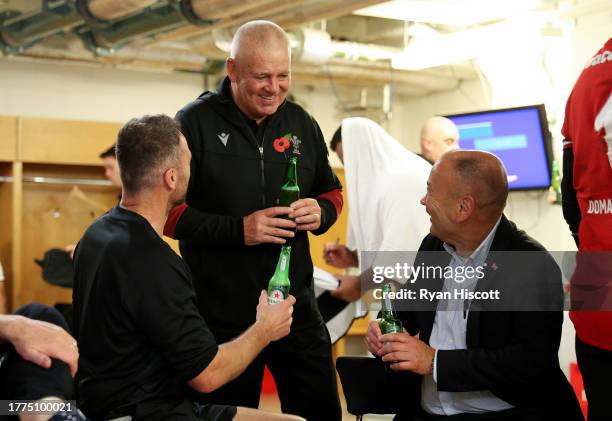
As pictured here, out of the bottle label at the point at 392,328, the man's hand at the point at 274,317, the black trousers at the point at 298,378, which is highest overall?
the man's hand at the point at 274,317

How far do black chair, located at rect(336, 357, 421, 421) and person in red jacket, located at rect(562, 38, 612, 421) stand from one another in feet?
1.69

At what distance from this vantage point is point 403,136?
904 centimetres

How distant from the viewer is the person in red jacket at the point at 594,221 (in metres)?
2.22

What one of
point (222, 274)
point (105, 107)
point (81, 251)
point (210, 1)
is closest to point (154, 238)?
point (81, 251)

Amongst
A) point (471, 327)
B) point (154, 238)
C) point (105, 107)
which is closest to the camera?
point (154, 238)

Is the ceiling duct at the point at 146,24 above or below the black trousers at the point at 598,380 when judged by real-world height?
above

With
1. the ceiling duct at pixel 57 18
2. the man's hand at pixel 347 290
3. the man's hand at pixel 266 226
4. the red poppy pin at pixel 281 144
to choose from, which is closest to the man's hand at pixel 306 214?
the man's hand at pixel 266 226

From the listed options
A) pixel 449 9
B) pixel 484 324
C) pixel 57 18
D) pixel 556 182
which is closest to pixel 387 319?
pixel 484 324

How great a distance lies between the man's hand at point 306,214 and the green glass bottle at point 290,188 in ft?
0.22

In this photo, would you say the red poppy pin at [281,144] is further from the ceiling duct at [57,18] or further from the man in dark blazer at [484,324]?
the ceiling duct at [57,18]

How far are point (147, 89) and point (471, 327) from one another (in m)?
6.10

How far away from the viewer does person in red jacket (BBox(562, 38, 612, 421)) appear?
2.22 m

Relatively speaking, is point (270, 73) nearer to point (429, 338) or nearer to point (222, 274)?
point (222, 274)

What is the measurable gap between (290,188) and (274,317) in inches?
25.4
